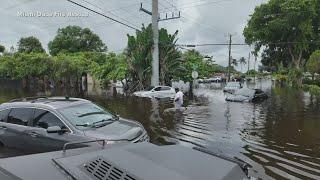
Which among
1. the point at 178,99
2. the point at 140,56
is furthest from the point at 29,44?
the point at 178,99

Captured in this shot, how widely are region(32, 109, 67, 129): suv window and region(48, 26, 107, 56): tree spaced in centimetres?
8441

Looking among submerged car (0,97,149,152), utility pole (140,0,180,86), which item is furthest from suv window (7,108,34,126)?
utility pole (140,0,180,86)

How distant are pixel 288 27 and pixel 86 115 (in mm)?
44003

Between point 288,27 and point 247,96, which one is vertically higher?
point 288,27

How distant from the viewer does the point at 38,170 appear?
2863mm

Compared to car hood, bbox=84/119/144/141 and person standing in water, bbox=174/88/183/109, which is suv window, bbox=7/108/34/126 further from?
person standing in water, bbox=174/88/183/109

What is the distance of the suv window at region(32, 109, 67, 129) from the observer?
8677 millimetres

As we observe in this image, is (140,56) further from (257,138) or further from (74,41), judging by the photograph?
(74,41)

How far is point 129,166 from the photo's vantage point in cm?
267

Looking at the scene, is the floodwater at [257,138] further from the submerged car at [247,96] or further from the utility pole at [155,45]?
the utility pole at [155,45]

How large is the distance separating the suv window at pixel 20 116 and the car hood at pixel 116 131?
1.66 metres

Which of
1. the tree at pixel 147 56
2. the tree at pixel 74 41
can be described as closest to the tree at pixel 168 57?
the tree at pixel 147 56

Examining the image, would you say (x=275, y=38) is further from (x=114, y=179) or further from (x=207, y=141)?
(x=114, y=179)

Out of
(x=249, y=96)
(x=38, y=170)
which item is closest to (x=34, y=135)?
(x=38, y=170)
